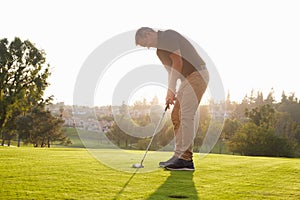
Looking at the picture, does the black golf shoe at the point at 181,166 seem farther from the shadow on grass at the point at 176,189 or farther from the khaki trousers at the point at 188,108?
the shadow on grass at the point at 176,189

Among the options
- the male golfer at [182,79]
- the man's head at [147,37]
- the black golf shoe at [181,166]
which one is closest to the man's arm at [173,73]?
the male golfer at [182,79]

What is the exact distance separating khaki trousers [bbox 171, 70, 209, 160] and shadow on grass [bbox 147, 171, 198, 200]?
1193 mm

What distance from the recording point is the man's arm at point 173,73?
5.53 metres

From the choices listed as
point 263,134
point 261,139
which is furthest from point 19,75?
point 263,134

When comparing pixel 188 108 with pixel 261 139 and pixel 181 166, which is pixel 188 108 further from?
pixel 261 139

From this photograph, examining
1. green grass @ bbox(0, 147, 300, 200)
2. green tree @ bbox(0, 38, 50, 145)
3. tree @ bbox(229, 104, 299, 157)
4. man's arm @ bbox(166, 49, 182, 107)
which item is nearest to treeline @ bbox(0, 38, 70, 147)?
green tree @ bbox(0, 38, 50, 145)

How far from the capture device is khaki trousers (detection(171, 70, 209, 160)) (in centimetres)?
566

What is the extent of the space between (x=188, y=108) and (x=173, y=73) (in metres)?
0.59

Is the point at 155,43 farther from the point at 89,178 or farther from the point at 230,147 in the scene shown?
the point at 230,147

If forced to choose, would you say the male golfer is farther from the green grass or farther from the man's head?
the green grass

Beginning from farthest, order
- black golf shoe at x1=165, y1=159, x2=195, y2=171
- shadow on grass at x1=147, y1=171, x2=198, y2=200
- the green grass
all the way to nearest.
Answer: black golf shoe at x1=165, y1=159, x2=195, y2=171
shadow on grass at x1=147, y1=171, x2=198, y2=200
the green grass

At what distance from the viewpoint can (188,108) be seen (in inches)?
223

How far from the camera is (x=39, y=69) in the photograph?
41.7 metres

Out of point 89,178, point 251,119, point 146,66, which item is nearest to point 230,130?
point 251,119
